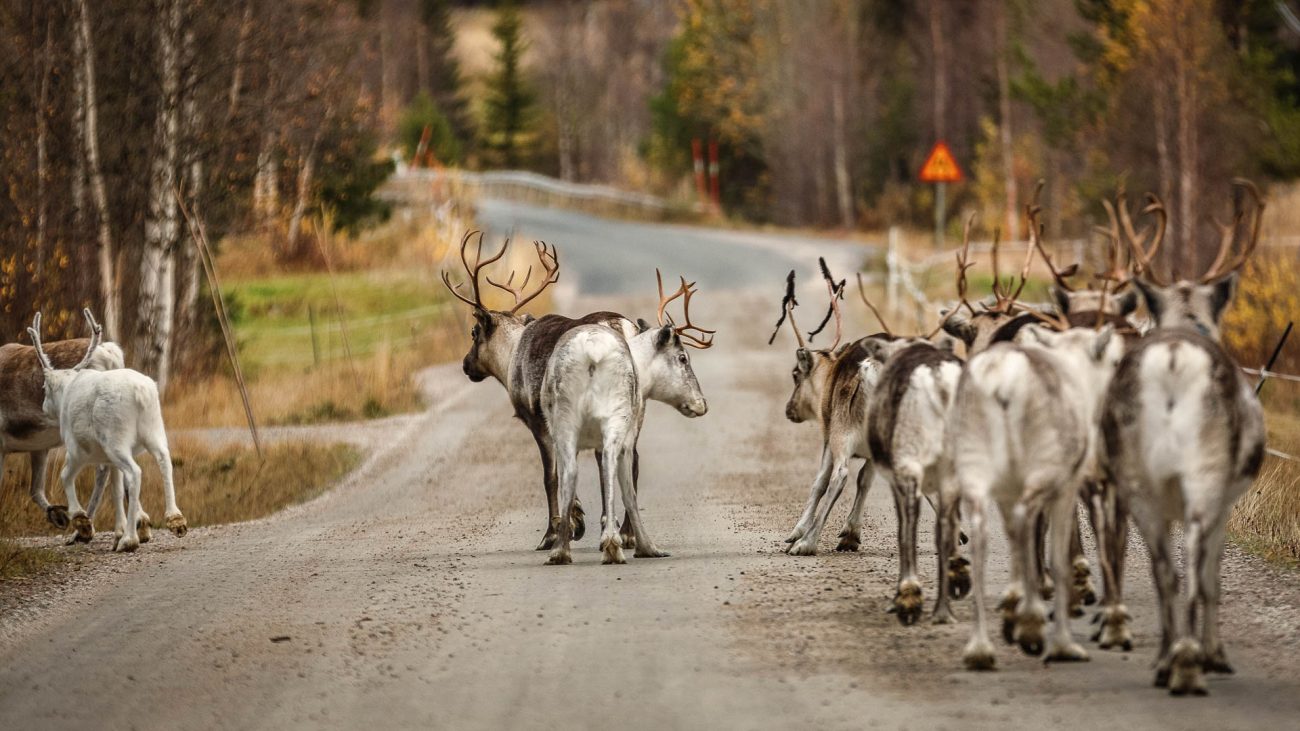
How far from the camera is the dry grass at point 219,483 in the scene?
16438mm

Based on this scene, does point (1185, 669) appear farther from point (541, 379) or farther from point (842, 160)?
point (842, 160)

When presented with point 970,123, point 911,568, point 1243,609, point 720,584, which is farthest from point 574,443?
point 970,123

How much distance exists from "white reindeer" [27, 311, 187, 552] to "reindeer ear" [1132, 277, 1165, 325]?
7.81m

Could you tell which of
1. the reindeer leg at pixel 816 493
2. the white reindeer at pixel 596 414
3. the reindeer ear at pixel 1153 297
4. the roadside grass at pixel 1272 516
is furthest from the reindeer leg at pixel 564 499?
the roadside grass at pixel 1272 516

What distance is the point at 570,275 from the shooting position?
42844mm

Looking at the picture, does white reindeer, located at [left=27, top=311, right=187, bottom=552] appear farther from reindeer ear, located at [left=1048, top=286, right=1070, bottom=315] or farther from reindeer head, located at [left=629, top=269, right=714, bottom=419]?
reindeer ear, located at [left=1048, top=286, right=1070, bottom=315]

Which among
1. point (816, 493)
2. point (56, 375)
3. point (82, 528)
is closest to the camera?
point (816, 493)

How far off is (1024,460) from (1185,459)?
87cm

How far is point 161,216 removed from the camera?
24.1 metres

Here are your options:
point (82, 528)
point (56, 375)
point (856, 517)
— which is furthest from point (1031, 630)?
point (56, 375)

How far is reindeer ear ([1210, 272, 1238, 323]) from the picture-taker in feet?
31.3

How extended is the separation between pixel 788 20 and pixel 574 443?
48432mm

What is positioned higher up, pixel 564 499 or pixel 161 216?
pixel 161 216

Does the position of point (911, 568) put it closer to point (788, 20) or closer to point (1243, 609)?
point (1243, 609)
